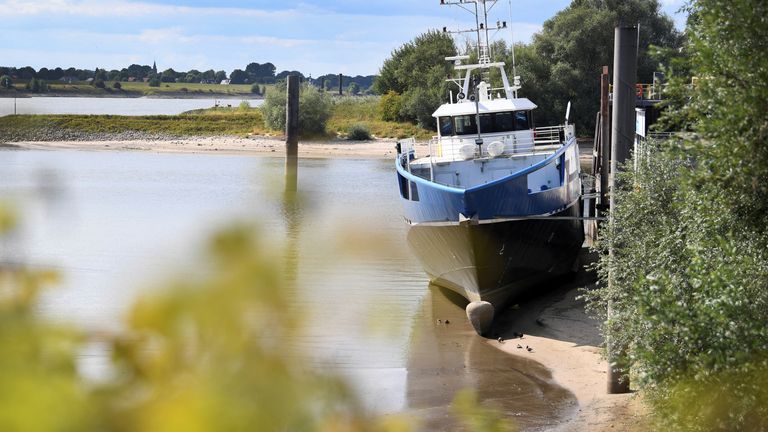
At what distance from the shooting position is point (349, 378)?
1661mm

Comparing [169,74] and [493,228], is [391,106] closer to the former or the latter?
[493,228]

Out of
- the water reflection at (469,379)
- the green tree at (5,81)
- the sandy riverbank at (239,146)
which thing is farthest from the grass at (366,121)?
the green tree at (5,81)

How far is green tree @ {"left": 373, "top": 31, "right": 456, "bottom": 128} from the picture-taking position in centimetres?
6869

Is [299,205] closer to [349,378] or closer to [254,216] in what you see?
[349,378]

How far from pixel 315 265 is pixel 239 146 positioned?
65.9 metres

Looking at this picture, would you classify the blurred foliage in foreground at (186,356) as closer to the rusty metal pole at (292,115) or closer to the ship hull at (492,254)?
the ship hull at (492,254)

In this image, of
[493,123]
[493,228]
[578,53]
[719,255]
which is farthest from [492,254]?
[578,53]

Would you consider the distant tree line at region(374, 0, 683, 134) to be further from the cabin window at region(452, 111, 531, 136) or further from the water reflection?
the water reflection

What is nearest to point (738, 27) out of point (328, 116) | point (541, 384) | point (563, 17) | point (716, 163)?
point (716, 163)

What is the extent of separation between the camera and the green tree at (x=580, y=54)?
59.1 metres

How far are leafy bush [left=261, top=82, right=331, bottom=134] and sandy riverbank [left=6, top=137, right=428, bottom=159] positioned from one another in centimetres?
155

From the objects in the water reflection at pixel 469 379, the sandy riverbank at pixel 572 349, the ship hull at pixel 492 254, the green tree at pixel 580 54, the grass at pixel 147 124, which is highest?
the green tree at pixel 580 54

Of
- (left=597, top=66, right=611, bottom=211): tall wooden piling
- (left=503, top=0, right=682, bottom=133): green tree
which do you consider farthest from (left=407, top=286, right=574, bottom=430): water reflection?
(left=503, top=0, right=682, bottom=133): green tree

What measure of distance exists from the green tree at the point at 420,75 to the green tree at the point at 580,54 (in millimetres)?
7251
